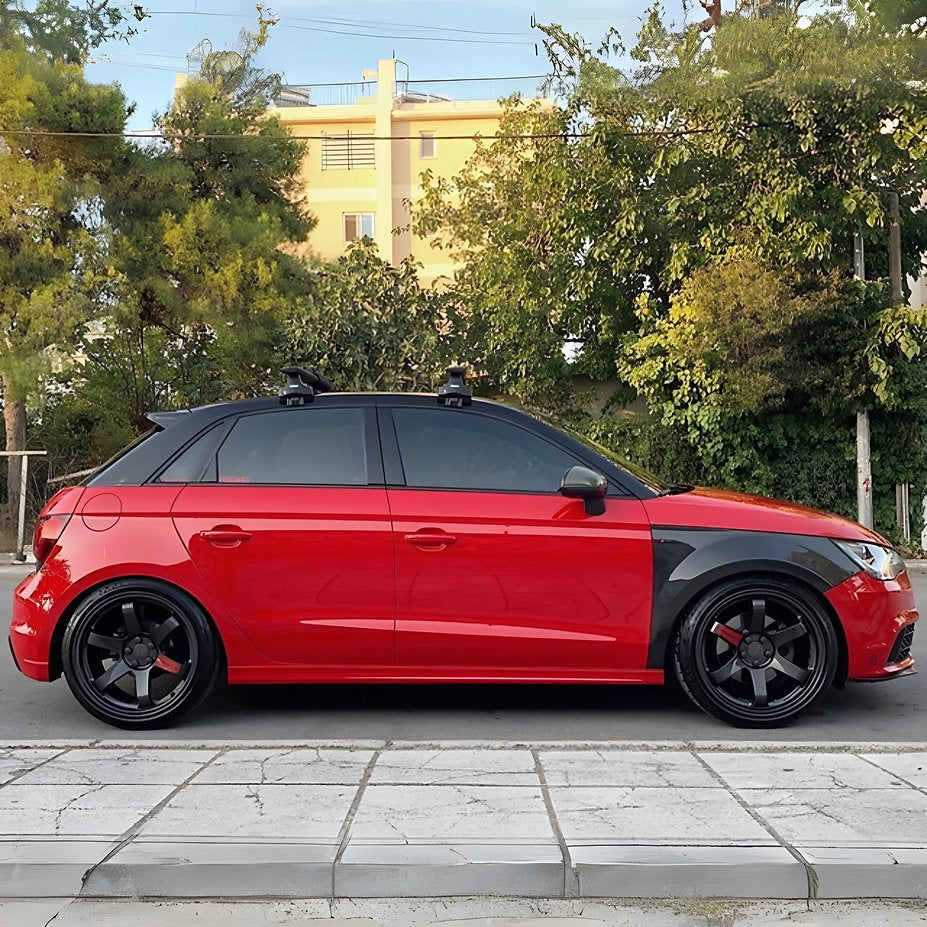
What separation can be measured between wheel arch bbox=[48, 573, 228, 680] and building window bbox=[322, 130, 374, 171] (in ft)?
155

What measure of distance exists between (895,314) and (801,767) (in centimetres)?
1435

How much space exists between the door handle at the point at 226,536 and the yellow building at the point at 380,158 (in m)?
45.7

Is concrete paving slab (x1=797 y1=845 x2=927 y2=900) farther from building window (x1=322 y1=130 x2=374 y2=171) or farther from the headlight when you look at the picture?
building window (x1=322 y1=130 x2=374 y2=171)

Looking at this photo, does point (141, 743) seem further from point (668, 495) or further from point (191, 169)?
point (191, 169)

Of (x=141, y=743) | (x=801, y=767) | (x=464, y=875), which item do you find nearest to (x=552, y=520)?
(x=801, y=767)

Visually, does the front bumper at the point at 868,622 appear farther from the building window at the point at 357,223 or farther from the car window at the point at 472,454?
the building window at the point at 357,223

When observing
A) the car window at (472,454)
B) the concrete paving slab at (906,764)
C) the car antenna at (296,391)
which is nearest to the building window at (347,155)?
the car antenna at (296,391)

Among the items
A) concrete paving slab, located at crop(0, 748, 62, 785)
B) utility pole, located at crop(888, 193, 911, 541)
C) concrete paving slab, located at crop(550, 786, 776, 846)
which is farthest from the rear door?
utility pole, located at crop(888, 193, 911, 541)

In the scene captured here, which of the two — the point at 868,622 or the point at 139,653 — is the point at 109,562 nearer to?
the point at 139,653

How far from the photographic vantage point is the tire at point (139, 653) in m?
6.59

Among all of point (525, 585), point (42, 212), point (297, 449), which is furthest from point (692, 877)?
point (42, 212)

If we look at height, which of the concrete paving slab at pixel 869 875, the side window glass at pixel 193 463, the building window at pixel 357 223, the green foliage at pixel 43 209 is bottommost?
the concrete paving slab at pixel 869 875

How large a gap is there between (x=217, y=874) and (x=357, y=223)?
163 ft

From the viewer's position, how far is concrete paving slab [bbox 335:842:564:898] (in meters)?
4.09
